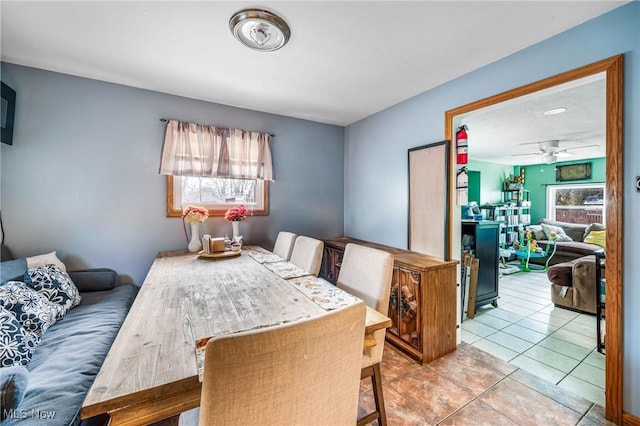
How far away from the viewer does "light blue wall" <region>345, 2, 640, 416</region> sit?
54.9 inches

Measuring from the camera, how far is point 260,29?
5.30 feet

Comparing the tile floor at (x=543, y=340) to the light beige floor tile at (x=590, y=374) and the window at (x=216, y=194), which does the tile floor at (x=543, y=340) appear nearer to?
the light beige floor tile at (x=590, y=374)

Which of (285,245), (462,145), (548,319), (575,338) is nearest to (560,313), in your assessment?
(548,319)

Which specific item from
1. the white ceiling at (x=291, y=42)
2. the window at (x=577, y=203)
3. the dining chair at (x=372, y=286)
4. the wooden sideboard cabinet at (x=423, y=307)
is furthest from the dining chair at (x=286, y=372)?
the window at (x=577, y=203)

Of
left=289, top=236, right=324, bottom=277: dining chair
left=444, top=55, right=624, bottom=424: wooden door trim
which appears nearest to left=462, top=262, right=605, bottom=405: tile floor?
left=444, top=55, right=624, bottom=424: wooden door trim

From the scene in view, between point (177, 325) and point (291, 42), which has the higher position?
point (291, 42)

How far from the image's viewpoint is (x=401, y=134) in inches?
109

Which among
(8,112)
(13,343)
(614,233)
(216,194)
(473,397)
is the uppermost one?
(8,112)

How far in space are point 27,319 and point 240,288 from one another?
122cm

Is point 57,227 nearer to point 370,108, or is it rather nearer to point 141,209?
point 141,209

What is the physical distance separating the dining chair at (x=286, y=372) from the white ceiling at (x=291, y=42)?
5.40 ft

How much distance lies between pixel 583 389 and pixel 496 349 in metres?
0.57

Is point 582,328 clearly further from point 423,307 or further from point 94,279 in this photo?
point 94,279

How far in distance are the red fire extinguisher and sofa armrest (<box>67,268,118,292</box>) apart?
3.29m
